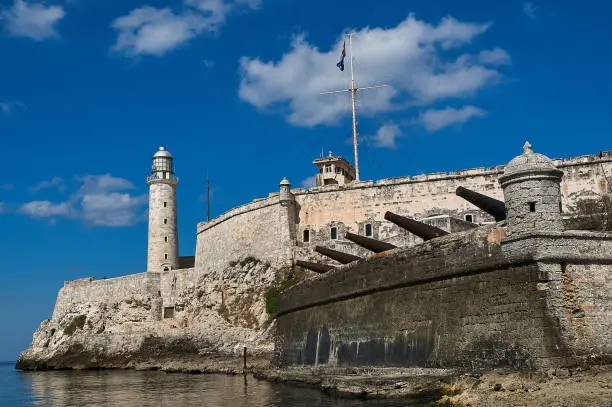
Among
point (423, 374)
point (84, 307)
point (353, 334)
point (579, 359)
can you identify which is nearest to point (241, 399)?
point (353, 334)

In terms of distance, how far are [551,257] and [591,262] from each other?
81 cm

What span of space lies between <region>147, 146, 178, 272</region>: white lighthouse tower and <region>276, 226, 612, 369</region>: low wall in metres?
28.6

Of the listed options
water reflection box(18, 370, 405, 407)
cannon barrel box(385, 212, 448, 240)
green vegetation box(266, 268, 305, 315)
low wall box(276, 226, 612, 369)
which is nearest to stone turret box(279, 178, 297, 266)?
green vegetation box(266, 268, 305, 315)

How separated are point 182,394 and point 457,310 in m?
10.00

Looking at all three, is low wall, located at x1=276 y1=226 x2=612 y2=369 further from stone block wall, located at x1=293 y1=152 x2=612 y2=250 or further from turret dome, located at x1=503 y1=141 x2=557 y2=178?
stone block wall, located at x1=293 y1=152 x2=612 y2=250

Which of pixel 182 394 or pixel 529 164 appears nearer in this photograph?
pixel 529 164

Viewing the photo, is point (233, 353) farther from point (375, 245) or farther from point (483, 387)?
point (483, 387)

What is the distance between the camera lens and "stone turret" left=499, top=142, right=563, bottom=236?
37.7 ft

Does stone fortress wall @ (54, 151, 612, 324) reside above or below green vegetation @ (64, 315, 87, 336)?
above

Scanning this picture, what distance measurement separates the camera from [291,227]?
3644cm

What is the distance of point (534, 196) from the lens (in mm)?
11562

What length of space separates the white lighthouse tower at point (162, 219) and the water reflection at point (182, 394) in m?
17.8

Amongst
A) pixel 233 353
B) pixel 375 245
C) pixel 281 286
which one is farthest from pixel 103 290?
pixel 375 245

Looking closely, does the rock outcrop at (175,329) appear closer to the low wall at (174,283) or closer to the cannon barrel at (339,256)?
the low wall at (174,283)
